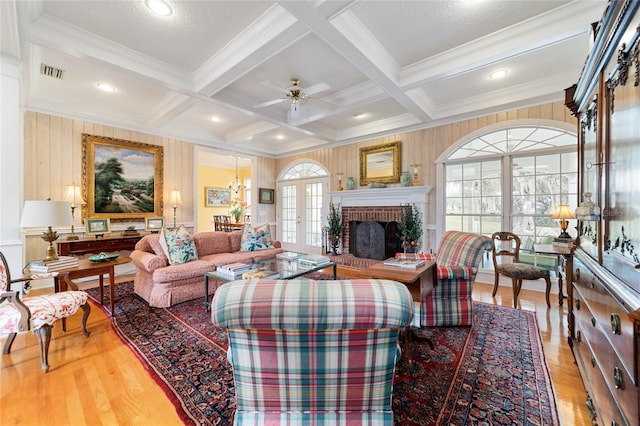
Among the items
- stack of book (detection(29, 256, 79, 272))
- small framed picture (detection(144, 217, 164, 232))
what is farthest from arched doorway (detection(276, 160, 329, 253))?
stack of book (detection(29, 256, 79, 272))

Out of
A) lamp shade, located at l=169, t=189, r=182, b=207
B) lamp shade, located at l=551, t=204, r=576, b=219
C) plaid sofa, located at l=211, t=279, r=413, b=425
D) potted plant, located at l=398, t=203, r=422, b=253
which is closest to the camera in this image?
plaid sofa, located at l=211, t=279, r=413, b=425

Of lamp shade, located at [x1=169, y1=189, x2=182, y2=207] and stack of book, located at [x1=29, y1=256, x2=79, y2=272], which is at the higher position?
lamp shade, located at [x1=169, y1=189, x2=182, y2=207]

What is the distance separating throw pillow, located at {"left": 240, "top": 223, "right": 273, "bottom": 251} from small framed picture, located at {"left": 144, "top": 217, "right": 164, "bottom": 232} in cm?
186

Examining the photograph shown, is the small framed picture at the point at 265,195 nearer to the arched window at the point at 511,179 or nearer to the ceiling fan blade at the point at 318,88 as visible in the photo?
the ceiling fan blade at the point at 318,88

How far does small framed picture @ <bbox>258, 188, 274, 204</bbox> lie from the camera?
706 centimetres

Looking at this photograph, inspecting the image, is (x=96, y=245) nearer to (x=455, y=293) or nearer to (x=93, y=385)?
(x=93, y=385)

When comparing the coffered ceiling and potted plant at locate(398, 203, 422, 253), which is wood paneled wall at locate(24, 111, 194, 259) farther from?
potted plant at locate(398, 203, 422, 253)

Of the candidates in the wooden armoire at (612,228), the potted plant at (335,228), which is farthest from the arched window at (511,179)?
the wooden armoire at (612,228)

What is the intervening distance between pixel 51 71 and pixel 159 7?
2155 mm

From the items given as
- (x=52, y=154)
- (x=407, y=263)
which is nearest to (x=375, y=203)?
(x=407, y=263)

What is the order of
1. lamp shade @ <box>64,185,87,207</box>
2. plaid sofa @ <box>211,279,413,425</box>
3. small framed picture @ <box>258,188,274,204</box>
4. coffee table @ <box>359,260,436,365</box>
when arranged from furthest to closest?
small framed picture @ <box>258,188,274,204</box> < lamp shade @ <box>64,185,87,207</box> < coffee table @ <box>359,260,436,365</box> < plaid sofa @ <box>211,279,413,425</box>

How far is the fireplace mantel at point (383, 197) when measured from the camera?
4.81 metres

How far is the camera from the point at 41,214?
2.35m

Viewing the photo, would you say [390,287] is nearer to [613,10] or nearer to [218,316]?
[218,316]
